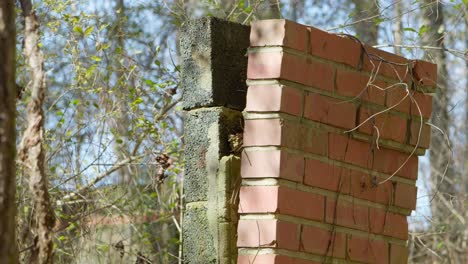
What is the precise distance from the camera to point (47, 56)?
6410 millimetres

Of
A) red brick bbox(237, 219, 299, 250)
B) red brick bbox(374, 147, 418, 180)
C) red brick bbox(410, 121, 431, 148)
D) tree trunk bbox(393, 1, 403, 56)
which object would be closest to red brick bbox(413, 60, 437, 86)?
red brick bbox(410, 121, 431, 148)

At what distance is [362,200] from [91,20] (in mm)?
3757

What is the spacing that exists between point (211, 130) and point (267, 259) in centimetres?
48

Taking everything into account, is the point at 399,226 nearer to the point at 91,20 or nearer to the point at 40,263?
the point at 40,263

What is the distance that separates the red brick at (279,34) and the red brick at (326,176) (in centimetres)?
37

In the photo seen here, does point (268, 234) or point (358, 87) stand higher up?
point (358, 87)

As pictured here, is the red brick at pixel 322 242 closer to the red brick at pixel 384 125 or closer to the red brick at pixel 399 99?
the red brick at pixel 384 125

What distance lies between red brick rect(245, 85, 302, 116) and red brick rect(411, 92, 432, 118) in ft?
1.89

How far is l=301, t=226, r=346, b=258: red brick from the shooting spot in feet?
9.57

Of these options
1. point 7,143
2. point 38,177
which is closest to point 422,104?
point 38,177

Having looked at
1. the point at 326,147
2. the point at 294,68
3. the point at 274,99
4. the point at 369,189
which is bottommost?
the point at 369,189

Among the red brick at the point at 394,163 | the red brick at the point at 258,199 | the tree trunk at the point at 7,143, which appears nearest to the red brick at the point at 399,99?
the red brick at the point at 394,163

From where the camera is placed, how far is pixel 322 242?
2.97 meters

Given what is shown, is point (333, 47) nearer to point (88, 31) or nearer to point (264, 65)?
point (264, 65)
